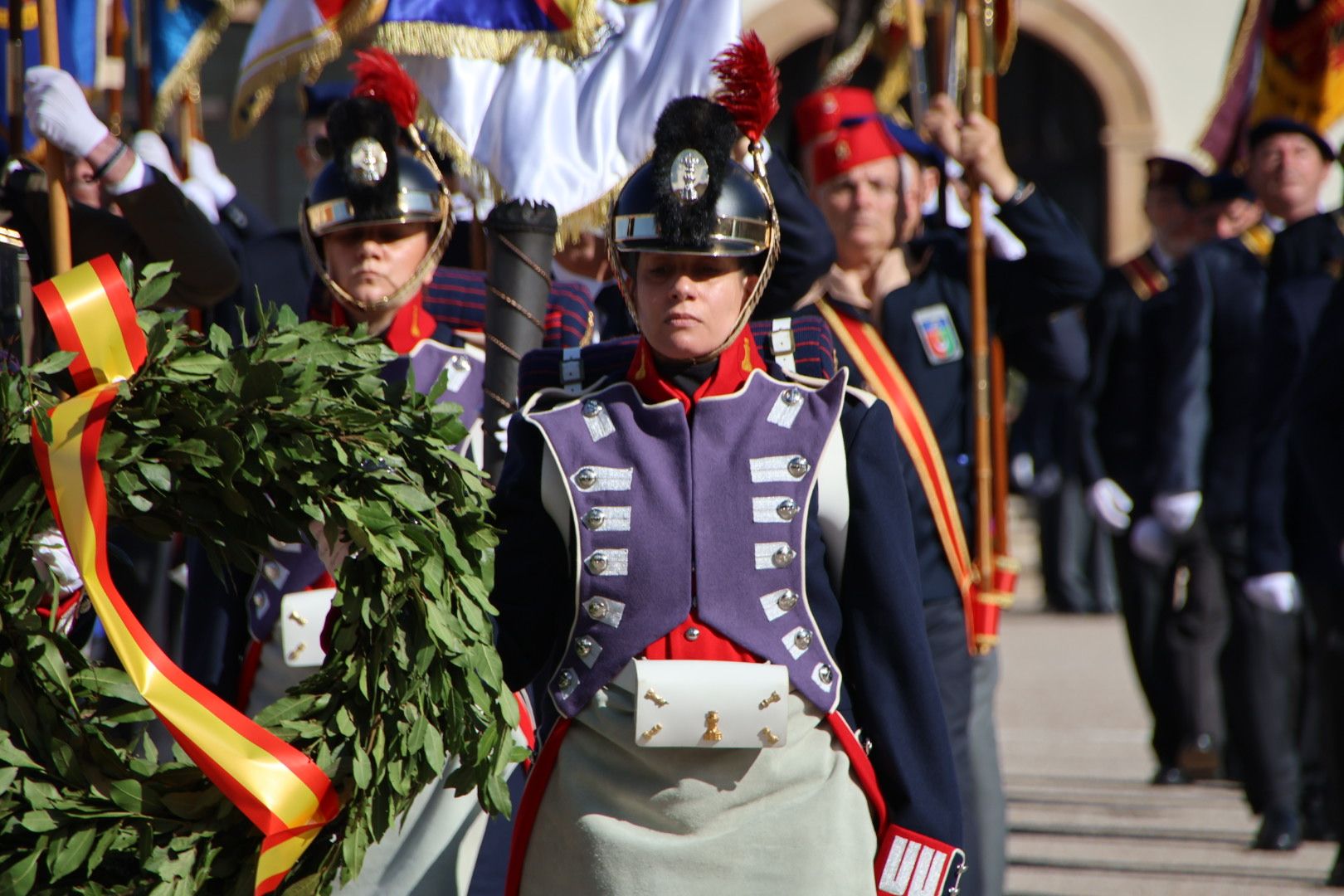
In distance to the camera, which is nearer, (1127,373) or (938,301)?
(938,301)

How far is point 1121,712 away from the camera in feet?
35.7

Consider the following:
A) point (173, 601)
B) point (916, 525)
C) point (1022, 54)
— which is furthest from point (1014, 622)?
point (916, 525)

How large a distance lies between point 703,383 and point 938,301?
6.77 ft

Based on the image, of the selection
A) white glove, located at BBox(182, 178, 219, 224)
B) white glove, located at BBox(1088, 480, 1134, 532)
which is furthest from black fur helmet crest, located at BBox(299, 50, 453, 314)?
white glove, located at BBox(1088, 480, 1134, 532)

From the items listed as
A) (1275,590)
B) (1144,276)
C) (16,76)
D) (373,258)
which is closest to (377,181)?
(373,258)

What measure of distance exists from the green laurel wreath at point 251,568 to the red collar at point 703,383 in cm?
45

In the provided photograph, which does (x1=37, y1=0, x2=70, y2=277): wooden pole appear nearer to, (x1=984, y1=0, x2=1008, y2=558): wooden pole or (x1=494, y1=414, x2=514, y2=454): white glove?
(x1=494, y1=414, x2=514, y2=454): white glove

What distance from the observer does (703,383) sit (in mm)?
3422

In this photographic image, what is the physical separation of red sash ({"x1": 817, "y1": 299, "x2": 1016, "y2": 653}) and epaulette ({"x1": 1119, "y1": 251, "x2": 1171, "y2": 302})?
13.8 feet

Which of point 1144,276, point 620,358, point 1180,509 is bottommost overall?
point 1180,509

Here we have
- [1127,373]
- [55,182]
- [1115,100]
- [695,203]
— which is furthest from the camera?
[1115,100]

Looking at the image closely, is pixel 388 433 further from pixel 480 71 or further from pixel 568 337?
pixel 480 71

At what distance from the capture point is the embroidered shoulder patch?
17.3ft

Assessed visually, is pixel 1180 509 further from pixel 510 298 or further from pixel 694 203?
pixel 694 203
